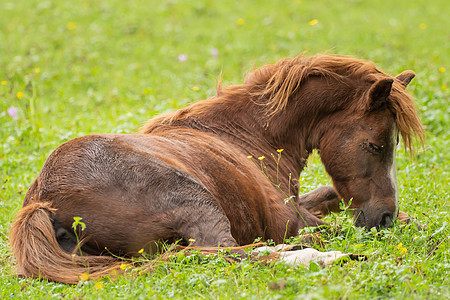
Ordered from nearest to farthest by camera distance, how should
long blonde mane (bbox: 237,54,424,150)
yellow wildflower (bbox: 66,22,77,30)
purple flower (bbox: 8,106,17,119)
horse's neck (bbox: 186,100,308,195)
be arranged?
long blonde mane (bbox: 237,54,424,150) → horse's neck (bbox: 186,100,308,195) → purple flower (bbox: 8,106,17,119) → yellow wildflower (bbox: 66,22,77,30)

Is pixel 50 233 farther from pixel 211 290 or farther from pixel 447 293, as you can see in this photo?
pixel 447 293

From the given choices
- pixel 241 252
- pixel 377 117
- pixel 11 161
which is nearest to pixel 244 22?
pixel 11 161

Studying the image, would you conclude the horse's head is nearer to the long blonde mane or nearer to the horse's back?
the long blonde mane

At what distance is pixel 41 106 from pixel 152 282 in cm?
654

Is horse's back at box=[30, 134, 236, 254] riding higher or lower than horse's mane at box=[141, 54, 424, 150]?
lower

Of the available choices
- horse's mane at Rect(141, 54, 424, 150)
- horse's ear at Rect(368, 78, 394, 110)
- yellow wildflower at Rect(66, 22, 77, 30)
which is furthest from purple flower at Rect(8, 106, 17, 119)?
yellow wildflower at Rect(66, 22, 77, 30)

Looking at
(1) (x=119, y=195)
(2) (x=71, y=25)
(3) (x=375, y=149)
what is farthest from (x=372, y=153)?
(2) (x=71, y=25)

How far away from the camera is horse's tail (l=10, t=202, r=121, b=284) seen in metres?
3.73

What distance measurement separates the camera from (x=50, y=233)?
3.78 meters

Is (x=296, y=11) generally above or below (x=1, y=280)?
above

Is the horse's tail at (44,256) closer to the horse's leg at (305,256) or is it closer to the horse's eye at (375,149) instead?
the horse's leg at (305,256)

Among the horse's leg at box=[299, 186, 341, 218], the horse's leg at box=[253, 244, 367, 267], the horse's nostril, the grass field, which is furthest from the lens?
the horse's leg at box=[299, 186, 341, 218]

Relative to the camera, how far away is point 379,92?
469cm

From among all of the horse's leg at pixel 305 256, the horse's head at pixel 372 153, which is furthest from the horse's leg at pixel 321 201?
the horse's leg at pixel 305 256
